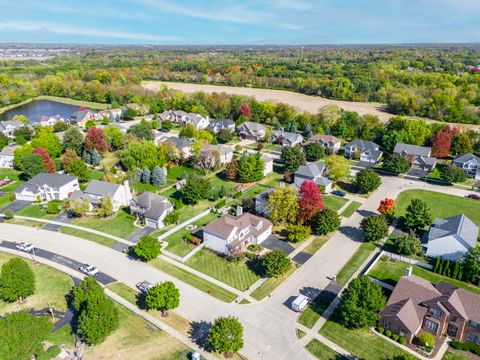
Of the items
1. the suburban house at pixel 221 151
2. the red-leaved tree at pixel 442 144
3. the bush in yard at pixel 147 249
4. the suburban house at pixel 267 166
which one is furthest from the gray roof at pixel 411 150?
the bush in yard at pixel 147 249

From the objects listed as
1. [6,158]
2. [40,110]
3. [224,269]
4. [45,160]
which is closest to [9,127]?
[6,158]

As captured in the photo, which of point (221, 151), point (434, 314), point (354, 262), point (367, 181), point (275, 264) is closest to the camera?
point (434, 314)

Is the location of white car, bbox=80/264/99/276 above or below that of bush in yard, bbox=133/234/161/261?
below

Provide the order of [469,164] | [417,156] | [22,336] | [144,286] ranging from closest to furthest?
[22,336], [144,286], [469,164], [417,156]

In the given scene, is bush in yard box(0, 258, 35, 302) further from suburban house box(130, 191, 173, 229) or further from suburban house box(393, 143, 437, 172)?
suburban house box(393, 143, 437, 172)

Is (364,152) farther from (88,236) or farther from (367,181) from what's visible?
(88,236)

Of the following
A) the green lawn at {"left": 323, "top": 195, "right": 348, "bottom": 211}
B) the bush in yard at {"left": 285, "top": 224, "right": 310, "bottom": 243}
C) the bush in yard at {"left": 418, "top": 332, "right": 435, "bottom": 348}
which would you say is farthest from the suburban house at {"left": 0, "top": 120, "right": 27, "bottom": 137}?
the bush in yard at {"left": 418, "top": 332, "right": 435, "bottom": 348}
